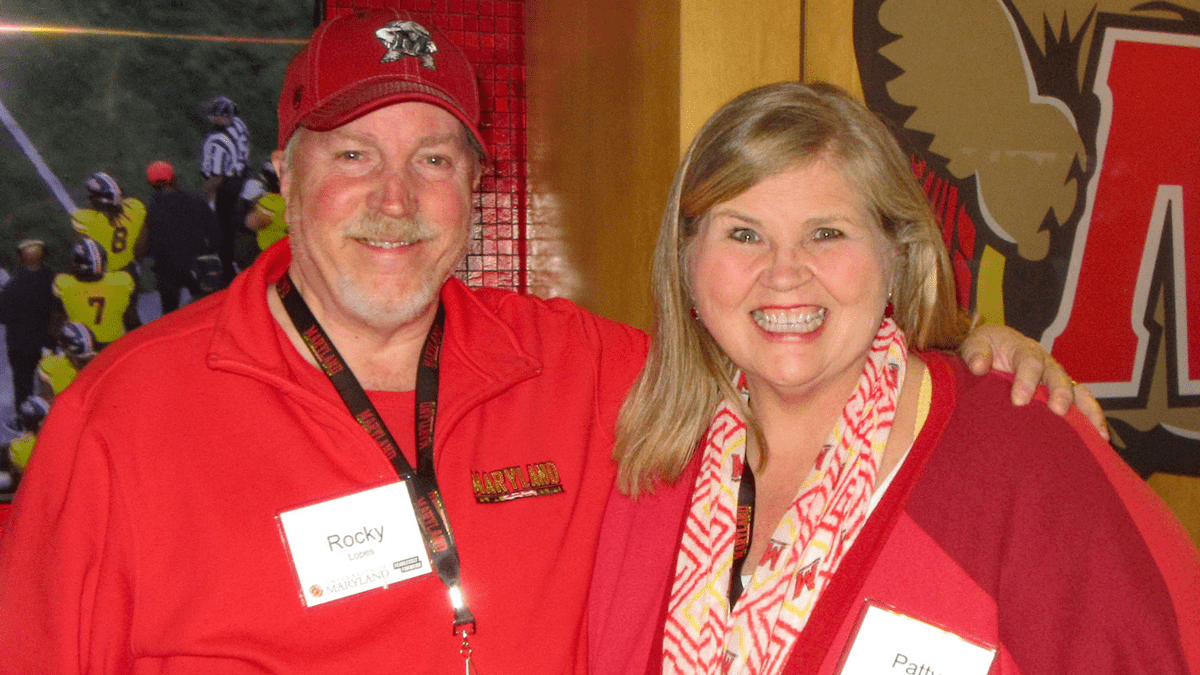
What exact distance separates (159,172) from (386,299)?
136 cm

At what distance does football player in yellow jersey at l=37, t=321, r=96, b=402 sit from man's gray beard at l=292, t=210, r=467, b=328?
1.40 m

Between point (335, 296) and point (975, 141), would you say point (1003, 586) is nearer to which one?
point (335, 296)

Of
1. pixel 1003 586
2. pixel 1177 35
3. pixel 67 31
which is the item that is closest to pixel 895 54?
pixel 1177 35

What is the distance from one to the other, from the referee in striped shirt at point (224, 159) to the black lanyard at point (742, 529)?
1.87 meters

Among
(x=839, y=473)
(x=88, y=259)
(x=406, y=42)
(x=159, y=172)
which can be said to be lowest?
(x=839, y=473)

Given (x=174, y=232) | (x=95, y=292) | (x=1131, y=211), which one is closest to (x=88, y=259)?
(x=95, y=292)

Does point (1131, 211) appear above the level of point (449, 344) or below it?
above

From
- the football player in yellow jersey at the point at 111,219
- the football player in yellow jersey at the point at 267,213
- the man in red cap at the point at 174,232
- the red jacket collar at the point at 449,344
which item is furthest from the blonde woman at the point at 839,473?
the football player in yellow jersey at the point at 111,219

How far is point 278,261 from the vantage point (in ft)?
6.36

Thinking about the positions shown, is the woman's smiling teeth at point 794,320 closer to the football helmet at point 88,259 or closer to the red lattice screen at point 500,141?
the red lattice screen at point 500,141

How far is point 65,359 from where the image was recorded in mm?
2643

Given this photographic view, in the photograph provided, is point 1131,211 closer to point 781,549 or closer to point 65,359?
point 781,549

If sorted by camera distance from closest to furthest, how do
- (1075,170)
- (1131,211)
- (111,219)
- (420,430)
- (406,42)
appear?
(420,430) < (406,42) < (111,219) < (1075,170) < (1131,211)

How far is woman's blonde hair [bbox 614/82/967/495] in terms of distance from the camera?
5.17 feet
